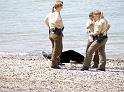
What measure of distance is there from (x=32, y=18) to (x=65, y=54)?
20039 millimetres

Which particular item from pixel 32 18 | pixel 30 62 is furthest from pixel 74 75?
pixel 32 18

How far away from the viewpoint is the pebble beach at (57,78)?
10007mm

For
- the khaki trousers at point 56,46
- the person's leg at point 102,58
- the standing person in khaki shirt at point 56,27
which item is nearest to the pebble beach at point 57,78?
the person's leg at point 102,58

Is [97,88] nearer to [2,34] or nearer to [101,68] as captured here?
[101,68]

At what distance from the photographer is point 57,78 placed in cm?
1109

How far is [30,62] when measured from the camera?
46.2 feet

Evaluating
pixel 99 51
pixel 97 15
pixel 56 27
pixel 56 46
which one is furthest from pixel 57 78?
pixel 97 15

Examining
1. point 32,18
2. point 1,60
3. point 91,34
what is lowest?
point 32,18

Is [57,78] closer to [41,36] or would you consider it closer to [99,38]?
[99,38]

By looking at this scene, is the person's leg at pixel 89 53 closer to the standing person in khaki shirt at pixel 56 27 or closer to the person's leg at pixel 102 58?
the person's leg at pixel 102 58

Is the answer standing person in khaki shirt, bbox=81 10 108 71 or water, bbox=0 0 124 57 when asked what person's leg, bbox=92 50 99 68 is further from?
water, bbox=0 0 124 57

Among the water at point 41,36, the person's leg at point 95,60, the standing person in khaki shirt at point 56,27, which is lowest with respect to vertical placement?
the water at point 41,36

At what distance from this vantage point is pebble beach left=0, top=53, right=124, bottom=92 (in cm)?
1001

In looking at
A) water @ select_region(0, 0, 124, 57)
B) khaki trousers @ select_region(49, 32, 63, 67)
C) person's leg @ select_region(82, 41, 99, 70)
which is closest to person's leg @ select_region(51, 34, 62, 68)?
khaki trousers @ select_region(49, 32, 63, 67)
